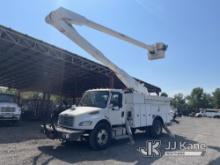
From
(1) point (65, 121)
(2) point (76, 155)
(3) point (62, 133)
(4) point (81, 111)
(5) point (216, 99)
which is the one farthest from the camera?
(5) point (216, 99)

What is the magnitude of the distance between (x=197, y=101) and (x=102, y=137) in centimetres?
8642

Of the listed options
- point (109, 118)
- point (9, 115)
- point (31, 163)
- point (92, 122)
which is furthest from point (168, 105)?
point (9, 115)

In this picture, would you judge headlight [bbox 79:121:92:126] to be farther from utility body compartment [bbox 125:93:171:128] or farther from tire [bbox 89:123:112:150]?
utility body compartment [bbox 125:93:171:128]

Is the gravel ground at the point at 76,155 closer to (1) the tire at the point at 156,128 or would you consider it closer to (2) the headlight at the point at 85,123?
(2) the headlight at the point at 85,123

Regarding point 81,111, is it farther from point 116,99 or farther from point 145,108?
point 145,108

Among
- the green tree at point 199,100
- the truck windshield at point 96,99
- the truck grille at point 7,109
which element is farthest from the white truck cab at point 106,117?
the green tree at point 199,100

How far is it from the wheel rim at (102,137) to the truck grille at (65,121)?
1139 mm

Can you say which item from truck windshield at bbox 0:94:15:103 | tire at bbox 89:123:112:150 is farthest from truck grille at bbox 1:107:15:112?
tire at bbox 89:123:112:150

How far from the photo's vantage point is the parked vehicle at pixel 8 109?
49.3 feet

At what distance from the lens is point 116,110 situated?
987cm

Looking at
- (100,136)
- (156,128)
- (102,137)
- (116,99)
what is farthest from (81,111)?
(156,128)

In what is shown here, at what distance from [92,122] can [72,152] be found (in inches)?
49.9

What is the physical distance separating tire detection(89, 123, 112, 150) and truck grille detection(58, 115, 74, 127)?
88 cm

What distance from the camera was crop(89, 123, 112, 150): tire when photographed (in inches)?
336
